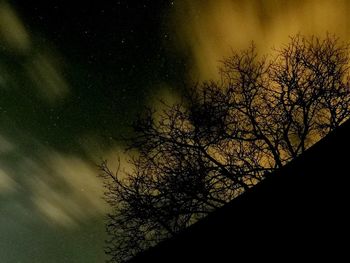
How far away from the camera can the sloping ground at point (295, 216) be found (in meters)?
2.55

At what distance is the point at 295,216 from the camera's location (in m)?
2.87

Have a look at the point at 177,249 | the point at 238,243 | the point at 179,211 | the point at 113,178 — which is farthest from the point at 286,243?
the point at 113,178

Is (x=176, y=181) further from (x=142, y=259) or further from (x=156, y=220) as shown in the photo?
(x=142, y=259)

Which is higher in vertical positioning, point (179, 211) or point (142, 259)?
point (179, 211)

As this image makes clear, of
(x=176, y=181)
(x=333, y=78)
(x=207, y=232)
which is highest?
(x=333, y=78)

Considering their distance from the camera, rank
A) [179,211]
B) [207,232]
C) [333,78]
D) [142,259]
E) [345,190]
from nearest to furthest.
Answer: [345,190] → [207,232] → [142,259] → [179,211] → [333,78]

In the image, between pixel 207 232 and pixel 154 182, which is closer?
pixel 207 232

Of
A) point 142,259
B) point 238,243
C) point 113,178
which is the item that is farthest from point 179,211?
point 238,243

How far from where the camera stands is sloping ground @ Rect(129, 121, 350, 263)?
2547 mm

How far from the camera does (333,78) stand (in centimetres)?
1133

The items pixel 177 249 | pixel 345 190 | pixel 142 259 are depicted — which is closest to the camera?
pixel 345 190

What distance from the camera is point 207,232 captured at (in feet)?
12.4

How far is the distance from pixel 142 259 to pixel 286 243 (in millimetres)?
2678

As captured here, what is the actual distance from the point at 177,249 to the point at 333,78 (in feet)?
32.3
